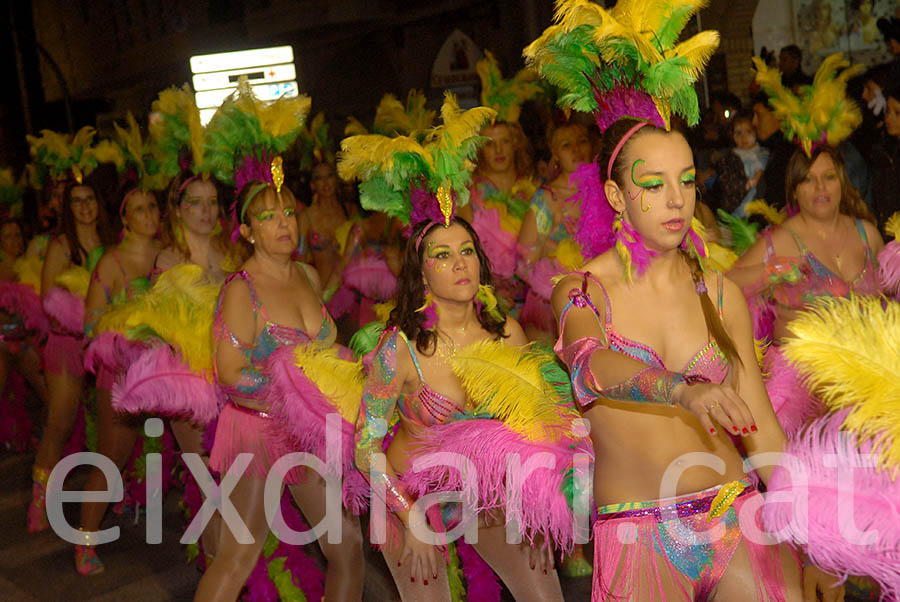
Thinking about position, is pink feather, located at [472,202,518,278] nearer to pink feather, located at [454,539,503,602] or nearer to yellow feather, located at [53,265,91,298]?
yellow feather, located at [53,265,91,298]

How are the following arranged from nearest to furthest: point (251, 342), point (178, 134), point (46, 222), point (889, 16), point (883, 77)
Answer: point (251, 342)
point (178, 134)
point (883, 77)
point (889, 16)
point (46, 222)

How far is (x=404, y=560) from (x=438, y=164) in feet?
4.40

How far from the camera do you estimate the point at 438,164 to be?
11.8 ft

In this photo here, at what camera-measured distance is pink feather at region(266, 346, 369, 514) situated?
3859 mm

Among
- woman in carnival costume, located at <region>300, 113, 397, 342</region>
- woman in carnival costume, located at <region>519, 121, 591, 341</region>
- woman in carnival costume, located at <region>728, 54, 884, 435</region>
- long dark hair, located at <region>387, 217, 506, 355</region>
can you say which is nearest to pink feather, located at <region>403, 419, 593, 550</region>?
long dark hair, located at <region>387, 217, 506, 355</region>

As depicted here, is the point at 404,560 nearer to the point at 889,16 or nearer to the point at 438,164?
the point at 438,164

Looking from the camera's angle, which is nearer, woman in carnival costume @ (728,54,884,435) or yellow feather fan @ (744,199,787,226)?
woman in carnival costume @ (728,54,884,435)

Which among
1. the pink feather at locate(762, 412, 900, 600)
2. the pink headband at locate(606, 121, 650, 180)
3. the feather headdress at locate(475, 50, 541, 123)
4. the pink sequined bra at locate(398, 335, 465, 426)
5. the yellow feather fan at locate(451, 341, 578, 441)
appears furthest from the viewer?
the feather headdress at locate(475, 50, 541, 123)

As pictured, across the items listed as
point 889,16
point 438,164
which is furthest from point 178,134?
point 889,16

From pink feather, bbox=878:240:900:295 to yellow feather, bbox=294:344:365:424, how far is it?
7.47 feet

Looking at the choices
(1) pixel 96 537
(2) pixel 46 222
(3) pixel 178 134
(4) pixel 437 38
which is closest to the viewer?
(3) pixel 178 134

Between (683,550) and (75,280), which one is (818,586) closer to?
(683,550)

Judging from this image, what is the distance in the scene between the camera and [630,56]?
8.73 feet

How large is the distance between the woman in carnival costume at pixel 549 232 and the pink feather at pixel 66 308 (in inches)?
109
